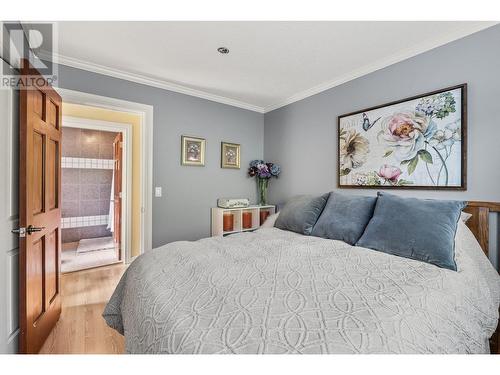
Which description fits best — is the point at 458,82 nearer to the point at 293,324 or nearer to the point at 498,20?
the point at 498,20

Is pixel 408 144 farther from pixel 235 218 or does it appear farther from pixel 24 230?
pixel 24 230

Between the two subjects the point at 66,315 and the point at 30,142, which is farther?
the point at 66,315

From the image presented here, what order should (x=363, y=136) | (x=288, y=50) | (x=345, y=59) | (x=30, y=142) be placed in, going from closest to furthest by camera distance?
(x=30, y=142) < (x=288, y=50) < (x=345, y=59) < (x=363, y=136)

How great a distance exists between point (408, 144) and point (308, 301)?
1835 millimetres

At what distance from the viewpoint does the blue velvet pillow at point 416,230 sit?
1.48m

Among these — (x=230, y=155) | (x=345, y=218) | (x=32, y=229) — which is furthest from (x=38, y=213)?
(x=345, y=218)

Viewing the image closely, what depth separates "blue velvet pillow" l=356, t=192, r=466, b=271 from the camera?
1.48 m

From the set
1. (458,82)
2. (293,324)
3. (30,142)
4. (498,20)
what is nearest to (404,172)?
(458,82)

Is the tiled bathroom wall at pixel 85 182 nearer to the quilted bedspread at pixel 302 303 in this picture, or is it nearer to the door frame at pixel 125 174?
the door frame at pixel 125 174

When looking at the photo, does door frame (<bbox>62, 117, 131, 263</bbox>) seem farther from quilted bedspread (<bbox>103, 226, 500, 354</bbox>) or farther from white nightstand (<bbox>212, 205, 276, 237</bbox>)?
quilted bedspread (<bbox>103, 226, 500, 354</bbox>)

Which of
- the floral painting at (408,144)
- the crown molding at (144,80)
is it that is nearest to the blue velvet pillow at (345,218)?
the floral painting at (408,144)

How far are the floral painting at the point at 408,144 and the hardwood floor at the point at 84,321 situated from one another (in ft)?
8.52
